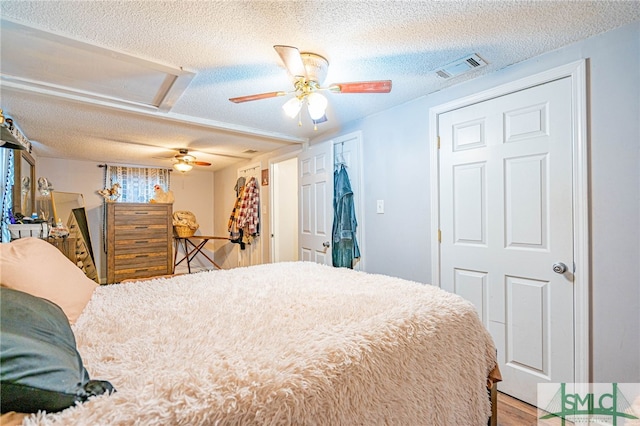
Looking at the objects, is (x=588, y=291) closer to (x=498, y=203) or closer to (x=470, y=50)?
(x=498, y=203)

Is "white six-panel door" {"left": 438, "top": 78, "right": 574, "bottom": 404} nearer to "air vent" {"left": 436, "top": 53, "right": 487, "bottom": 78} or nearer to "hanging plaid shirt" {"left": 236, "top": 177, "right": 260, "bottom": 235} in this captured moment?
"air vent" {"left": 436, "top": 53, "right": 487, "bottom": 78}

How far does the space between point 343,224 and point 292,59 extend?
5.82 feet

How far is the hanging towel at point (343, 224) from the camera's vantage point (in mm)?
2877

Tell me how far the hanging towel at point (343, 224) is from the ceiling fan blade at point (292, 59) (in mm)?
1515

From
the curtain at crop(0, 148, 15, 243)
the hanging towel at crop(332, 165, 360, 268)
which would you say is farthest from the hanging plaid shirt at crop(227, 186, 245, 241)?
the curtain at crop(0, 148, 15, 243)

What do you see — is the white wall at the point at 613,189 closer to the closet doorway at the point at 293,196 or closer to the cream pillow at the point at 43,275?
the closet doorway at the point at 293,196

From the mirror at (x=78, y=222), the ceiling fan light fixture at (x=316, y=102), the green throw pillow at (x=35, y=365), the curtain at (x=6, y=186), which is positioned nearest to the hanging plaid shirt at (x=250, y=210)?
the mirror at (x=78, y=222)

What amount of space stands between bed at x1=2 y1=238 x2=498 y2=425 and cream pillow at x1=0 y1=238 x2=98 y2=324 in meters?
0.07

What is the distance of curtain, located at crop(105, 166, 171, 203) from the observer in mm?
4793

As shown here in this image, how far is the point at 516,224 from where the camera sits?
5.99 ft

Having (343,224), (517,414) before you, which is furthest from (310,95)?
(517,414)

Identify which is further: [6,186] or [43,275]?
[6,186]

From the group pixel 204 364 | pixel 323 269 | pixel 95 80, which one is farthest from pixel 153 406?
pixel 95 80

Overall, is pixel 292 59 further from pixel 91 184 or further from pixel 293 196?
pixel 91 184
